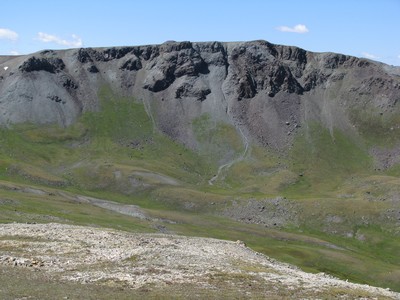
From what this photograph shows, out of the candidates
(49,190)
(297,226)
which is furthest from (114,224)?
(297,226)

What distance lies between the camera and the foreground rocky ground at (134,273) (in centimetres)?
4156

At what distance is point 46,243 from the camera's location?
64.5 m

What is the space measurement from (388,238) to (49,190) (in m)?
109

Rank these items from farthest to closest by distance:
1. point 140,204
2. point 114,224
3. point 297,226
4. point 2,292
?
point 140,204
point 297,226
point 114,224
point 2,292

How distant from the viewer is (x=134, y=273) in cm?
4850

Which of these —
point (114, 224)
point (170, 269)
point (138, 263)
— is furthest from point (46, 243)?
point (114, 224)

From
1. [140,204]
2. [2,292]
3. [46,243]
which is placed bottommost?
[140,204]

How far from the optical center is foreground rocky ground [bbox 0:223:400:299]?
136ft

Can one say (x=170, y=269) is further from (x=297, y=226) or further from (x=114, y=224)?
(x=297, y=226)

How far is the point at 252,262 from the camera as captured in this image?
216 ft

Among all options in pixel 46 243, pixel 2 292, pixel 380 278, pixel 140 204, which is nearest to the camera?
pixel 2 292

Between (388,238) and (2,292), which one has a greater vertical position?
(2,292)

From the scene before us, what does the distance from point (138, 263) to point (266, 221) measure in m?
118

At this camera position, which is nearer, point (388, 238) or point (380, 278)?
point (380, 278)
